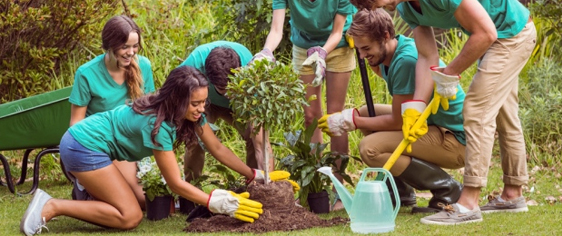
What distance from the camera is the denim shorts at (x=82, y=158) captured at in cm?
404

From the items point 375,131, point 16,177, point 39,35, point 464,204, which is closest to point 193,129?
point 375,131

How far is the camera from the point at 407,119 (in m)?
4.00

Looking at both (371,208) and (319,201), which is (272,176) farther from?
(371,208)

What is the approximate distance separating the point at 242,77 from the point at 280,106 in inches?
9.2

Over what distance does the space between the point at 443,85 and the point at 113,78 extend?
1955 mm

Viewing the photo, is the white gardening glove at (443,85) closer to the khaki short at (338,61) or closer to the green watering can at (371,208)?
the green watering can at (371,208)

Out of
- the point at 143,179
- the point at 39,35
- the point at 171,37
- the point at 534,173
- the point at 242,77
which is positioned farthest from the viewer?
the point at 171,37

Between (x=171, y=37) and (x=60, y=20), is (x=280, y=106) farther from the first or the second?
(x=171, y=37)

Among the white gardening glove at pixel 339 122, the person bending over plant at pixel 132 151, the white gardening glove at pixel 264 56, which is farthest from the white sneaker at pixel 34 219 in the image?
the white gardening glove at pixel 339 122

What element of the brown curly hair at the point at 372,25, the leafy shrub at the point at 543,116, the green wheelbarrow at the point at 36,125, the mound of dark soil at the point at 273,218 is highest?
the brown curly hair at the point at 372,25

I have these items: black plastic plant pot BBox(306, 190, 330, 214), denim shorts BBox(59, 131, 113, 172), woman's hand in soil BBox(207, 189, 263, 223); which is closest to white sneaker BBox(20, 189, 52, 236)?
denim shorts BBox(59, 131, 113, 172)

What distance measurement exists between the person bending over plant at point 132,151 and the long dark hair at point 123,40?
58cm

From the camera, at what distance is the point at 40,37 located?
261 inches

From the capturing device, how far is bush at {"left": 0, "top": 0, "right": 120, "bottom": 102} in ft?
20.9
